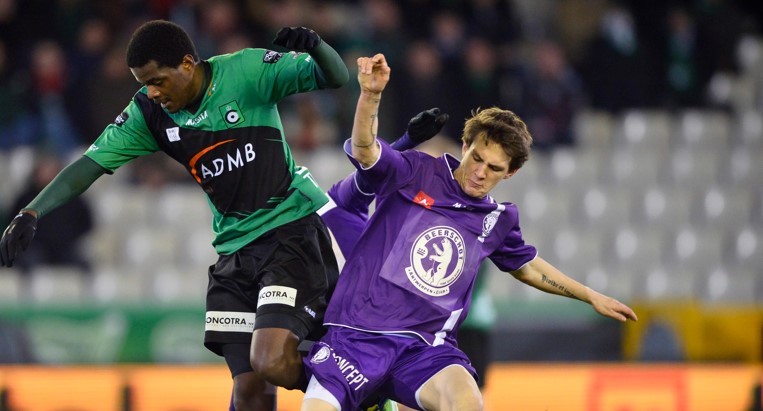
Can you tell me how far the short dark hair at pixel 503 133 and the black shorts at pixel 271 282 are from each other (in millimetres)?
837

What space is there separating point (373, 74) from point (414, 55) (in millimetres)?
6851

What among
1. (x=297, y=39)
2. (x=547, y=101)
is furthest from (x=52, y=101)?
(x=297, y=39)

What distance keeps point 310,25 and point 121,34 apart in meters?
1.80

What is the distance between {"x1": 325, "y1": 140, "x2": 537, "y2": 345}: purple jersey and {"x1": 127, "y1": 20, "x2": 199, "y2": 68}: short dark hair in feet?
2.59

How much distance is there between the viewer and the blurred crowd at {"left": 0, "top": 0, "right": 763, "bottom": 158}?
10703 mm

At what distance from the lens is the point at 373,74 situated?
14.6 ft

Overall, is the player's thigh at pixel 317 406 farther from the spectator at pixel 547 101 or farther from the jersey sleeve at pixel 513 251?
the spectator at pixel 547 101

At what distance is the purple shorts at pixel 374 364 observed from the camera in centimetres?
476

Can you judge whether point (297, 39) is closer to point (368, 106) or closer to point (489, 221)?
point (368, 106)

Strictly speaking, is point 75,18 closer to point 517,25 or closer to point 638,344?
point 517,25

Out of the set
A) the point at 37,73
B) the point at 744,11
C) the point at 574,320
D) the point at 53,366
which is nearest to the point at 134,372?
the point at 53,366

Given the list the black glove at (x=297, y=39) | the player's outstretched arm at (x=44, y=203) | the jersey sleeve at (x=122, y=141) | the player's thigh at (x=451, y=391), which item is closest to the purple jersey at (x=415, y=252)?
the player's thigh at (x=451, y=391)

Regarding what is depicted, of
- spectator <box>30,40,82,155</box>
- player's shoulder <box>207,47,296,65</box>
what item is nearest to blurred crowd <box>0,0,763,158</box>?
spectator <box>30,40,82,155</box>

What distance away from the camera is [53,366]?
8.54 meters
